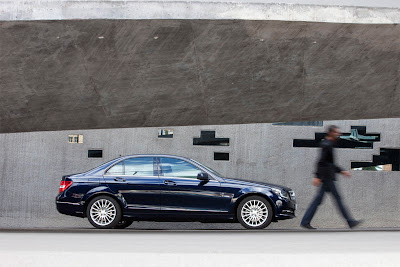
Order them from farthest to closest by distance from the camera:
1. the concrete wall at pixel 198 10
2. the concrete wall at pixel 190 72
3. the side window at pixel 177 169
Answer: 1. the side window at pixel 177 169
2. the concrete wall at pixel 190 72
3. the concrete wall at pixel 198 10

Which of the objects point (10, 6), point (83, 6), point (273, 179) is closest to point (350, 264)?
point (83, 6)

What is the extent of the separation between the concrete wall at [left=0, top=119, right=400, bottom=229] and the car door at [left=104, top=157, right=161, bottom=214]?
3530 millimetres

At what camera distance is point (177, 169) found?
1019cm

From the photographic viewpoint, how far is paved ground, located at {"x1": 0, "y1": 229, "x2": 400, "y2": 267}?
523 cm

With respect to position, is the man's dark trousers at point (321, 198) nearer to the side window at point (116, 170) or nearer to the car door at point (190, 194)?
the car door at point (190, 194)

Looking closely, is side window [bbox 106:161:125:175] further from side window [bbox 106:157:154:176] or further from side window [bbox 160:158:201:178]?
side window [bbox 160:158:201:178]

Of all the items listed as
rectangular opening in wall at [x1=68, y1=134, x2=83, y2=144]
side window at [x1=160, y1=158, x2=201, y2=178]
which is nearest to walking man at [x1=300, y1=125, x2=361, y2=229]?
side window at [x1=160, y1=158, x2=201, y2=178]

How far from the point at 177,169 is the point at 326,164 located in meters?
2.67

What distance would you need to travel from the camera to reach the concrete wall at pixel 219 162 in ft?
44.5

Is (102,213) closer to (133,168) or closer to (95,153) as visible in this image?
(133,168)

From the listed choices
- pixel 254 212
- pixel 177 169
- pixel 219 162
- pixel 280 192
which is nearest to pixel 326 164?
pixel 280 192

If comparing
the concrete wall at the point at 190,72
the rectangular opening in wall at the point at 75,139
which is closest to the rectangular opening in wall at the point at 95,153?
the rectangular opening in wall at the point at 75,139

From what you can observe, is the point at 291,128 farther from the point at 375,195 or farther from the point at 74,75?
the point at 74,75

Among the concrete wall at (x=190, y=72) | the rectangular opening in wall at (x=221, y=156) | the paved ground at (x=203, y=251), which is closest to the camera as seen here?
the paved ground at (x=203, y=251)
